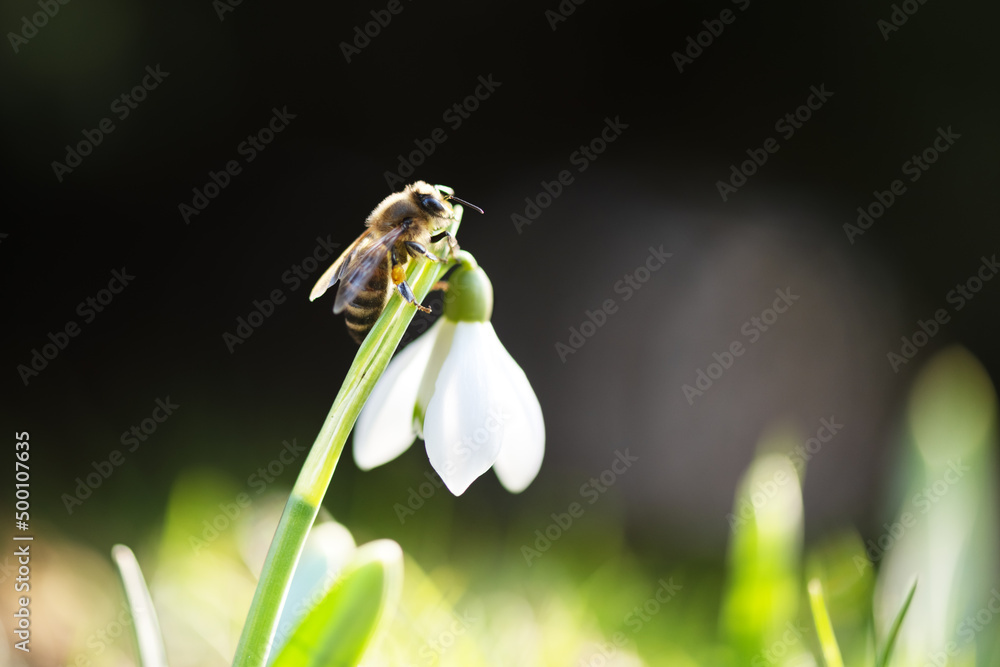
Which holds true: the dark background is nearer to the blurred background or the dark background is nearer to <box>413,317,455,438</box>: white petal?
the blurred background

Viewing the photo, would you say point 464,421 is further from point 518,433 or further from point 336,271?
point 336,271

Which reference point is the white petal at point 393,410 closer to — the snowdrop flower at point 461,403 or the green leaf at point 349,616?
the snowdrop flower at point 461,403

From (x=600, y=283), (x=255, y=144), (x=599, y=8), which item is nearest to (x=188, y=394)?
(x=255, y=144)

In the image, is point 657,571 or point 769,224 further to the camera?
point 769,224

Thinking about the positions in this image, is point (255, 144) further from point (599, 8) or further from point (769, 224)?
point (769, 224)

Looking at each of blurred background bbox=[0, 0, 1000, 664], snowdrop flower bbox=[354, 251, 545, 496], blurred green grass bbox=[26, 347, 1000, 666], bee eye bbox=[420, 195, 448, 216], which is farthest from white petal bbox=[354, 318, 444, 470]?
blurred background bbox=[0, 0, 1000, 664]

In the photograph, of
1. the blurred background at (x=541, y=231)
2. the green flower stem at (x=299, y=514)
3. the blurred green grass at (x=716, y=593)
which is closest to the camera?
the green flower stem at (x=299, y=514)

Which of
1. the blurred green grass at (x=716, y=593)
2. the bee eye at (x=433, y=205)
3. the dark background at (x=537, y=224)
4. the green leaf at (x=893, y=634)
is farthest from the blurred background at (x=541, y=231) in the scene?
the bee eye at (x=433, y=205)
